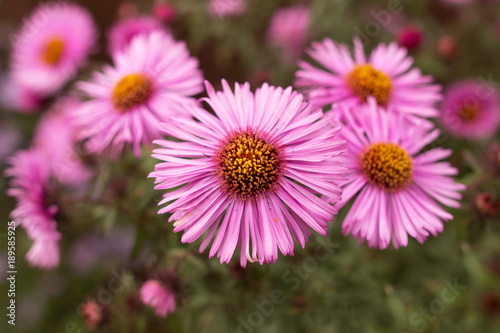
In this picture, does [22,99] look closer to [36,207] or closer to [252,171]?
[36,207]

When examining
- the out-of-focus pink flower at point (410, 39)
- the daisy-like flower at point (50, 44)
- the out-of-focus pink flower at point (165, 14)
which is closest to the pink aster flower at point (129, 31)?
the out-of-focus pink flower at point (165, 14)

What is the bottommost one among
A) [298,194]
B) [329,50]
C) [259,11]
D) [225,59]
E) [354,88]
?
[298,194]

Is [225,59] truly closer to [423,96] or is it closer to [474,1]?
[423,96]

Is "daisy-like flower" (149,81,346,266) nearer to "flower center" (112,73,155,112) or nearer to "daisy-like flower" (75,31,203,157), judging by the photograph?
"daisy-like flower" (75,31,203,157)

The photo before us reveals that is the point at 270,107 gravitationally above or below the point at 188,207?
above

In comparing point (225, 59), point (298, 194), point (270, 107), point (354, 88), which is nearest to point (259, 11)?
point (225, 59)

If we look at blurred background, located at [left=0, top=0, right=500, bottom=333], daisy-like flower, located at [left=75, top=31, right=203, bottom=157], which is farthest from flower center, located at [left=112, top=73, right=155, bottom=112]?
blurred background, located at [left=0, top=0, right=500, bottom=333]
